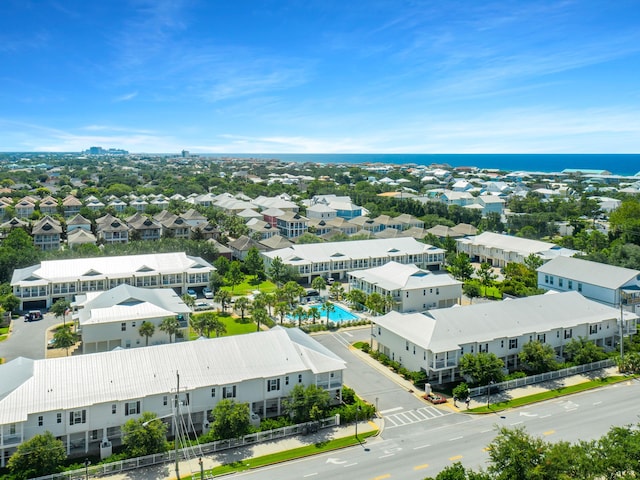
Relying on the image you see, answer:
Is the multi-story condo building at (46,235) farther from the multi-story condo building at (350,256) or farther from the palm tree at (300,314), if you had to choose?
the palm tree at (300,314)

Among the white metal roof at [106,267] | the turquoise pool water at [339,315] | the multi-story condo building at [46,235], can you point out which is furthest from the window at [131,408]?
the multi-story condo building at [46,235]

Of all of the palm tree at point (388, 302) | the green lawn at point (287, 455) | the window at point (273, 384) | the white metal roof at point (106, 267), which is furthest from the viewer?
the white metal roof at point (106, 267)

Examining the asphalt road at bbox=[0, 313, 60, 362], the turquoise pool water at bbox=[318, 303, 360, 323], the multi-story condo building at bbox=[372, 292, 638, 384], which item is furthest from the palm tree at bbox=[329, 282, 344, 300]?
the asphalt road at bbox=[0, 313, 60, 362]

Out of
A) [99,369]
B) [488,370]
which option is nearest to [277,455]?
[99,369]

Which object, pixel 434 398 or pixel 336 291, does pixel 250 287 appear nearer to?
pixel 336 291

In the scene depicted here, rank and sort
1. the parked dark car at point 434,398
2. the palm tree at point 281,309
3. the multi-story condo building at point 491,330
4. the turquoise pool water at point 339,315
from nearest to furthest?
the parked dark car at point 434,398
the multi-story condo building at point 491,330
the palm tree at point 281,309
the turquoise pool water at point 339,315

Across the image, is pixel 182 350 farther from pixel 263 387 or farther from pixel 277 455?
pixel 277 455

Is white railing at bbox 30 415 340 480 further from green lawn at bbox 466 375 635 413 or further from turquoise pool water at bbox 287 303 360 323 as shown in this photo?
turquoise pool water at bbox 287 303 360 323
